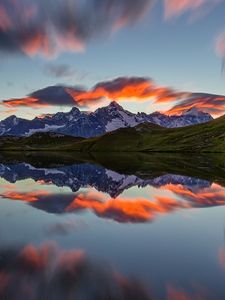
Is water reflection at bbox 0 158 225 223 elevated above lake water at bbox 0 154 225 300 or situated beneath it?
situated beneath

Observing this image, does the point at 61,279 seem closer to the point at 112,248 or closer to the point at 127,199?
the point at 112,248

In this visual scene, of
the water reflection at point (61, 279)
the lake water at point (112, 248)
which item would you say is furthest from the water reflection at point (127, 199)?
the water reflection at point (61, 279)

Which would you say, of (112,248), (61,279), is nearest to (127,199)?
(112,248)

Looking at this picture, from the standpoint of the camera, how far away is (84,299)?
14.9m

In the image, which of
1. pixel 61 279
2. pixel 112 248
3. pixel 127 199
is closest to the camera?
pixel 61 279

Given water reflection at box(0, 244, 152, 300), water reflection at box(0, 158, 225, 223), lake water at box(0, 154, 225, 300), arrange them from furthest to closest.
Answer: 1. water reflection at box(0, 158, 225, 223)
2. lake water at box(0, 154, 225, 300)
3. water reflection at box(0, 244, 152, 300)

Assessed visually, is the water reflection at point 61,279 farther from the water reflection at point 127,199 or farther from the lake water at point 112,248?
Answer: the water reflection at point 127,199

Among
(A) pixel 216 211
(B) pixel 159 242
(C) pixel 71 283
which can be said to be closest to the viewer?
(C) pixel 71 283

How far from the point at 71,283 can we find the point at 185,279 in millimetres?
4835

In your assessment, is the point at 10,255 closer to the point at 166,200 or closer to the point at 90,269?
the point at 90,269

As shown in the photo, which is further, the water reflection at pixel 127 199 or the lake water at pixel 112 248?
the water reflection at pixel 127 199

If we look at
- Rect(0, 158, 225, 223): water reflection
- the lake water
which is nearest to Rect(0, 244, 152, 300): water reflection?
the lake water

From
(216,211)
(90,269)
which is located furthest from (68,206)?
(90,269)

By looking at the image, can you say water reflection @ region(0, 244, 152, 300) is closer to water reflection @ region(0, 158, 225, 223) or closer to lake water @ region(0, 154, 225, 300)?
lake water @ region(0, 154, 225, 300)
